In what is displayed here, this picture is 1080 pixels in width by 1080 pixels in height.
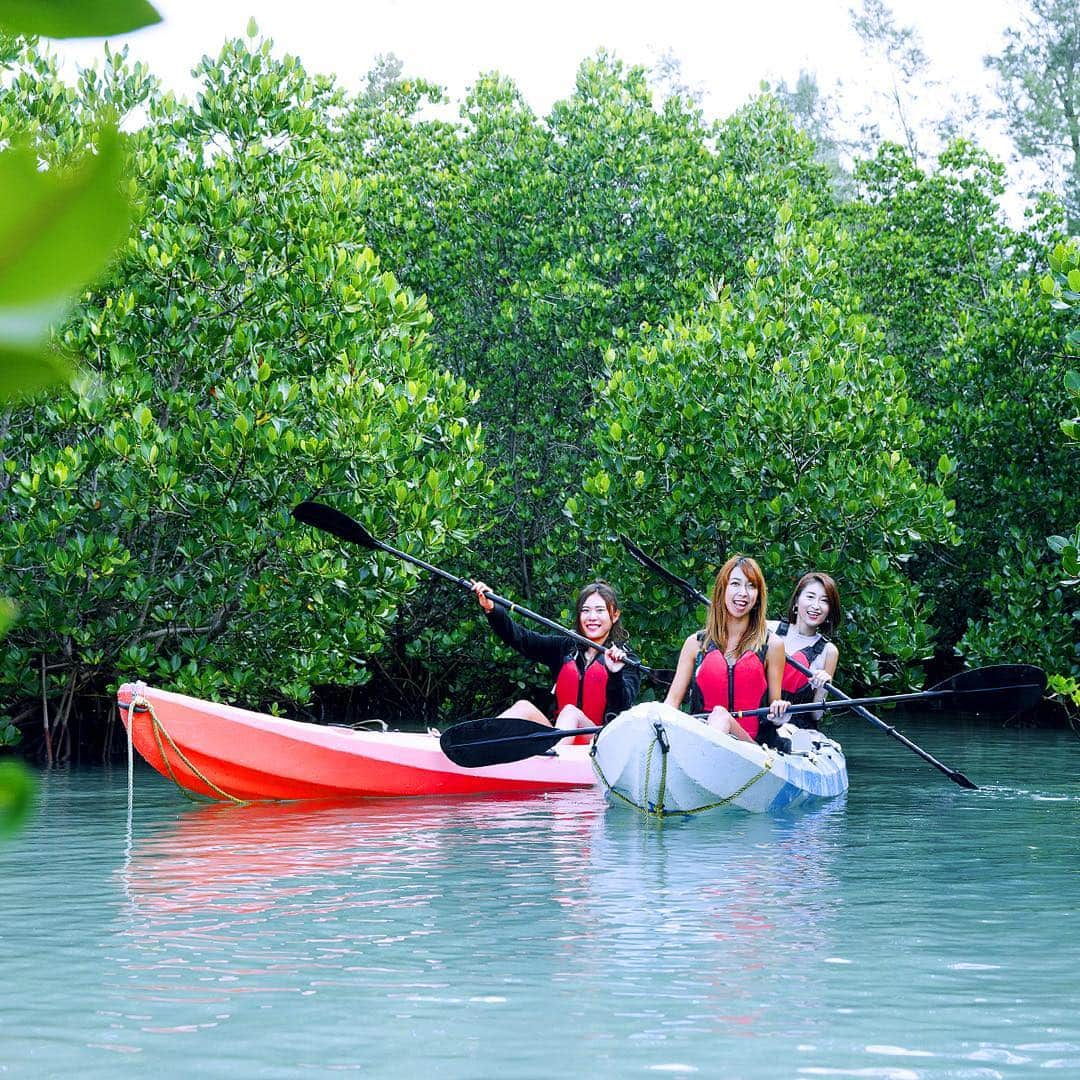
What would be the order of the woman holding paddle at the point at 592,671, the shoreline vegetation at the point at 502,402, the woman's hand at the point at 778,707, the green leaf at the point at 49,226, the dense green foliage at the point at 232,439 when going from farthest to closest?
the shoreline vegetation at the point at 502,402, the dense green foliage at the point at 232,439, the woman holding paddle at the point at 592,671, the woman's hand at the point at 778,707, the green leaf at the point at 49,226

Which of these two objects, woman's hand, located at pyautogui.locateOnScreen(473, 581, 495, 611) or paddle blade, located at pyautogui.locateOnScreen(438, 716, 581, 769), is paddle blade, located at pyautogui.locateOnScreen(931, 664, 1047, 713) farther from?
woman's hand, located at pyautogui.locateOnScreen(473, 581, 495, 611)

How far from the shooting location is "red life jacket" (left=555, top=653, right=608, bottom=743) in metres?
10.4

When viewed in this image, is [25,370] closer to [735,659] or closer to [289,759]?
[735,659]

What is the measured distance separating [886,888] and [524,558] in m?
11.3

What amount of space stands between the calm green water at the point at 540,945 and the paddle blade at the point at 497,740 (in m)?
0.49

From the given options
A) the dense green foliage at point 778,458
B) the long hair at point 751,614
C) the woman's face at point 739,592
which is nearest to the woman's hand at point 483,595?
the long hair at point 751,614

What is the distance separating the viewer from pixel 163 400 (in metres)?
11.4

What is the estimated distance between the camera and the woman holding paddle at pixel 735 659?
891 cm

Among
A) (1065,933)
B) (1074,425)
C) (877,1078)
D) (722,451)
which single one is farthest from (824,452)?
(877,1078)

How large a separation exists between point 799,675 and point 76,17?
32.2 ft

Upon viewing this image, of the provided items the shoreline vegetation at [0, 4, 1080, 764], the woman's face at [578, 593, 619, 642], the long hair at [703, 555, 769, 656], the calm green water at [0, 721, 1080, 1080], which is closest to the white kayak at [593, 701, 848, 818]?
the calm green water at [0, 721, 1080, 1080]

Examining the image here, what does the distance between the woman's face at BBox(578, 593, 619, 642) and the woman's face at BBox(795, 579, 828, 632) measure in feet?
4.21

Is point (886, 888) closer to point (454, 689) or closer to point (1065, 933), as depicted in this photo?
point (1065, 933)

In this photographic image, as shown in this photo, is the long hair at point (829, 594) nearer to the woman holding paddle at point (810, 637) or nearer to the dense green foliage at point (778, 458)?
the woman holding paddle at point (810, 637)
